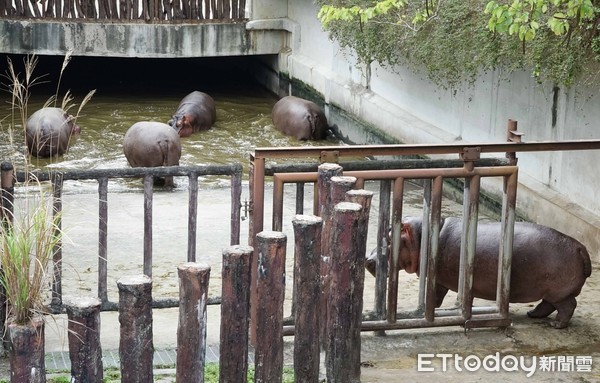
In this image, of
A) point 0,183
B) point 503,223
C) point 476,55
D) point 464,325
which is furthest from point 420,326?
point 476,55

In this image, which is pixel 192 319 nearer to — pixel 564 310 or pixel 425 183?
pixel 425 183

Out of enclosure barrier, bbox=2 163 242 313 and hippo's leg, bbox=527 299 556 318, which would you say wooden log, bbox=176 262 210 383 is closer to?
enclosure barrier, bbox=2 163 242 313

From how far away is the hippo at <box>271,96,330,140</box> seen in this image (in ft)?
43.2

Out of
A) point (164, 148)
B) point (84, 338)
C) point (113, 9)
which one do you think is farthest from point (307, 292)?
point (113, 9)

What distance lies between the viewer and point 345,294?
4.09m

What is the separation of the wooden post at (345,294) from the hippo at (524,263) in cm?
141

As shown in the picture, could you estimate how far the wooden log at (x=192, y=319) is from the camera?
137 inches

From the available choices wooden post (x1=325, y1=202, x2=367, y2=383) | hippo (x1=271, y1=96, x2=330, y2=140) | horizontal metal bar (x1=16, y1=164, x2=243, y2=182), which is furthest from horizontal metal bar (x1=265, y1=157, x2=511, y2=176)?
hippo (x1=271, y1=96, x2=330, y2=140)

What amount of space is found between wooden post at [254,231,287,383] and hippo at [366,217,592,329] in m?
1.95

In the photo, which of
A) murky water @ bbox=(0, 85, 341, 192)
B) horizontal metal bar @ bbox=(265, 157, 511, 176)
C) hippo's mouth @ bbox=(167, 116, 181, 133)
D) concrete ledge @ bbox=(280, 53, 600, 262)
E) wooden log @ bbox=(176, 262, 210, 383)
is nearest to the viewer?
wooden log @ bbox=(176, 262, 210, 383)

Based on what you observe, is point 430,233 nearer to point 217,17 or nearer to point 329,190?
point 329,190

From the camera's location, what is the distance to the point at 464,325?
17.8 feet

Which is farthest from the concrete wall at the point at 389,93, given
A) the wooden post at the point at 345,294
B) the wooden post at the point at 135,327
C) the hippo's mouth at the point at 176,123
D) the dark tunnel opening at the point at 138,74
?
the wooden post at the point at 135,327

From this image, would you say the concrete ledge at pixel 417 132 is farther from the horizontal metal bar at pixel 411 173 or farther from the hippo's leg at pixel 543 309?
the horizontal metal bar at pixel 411 173
